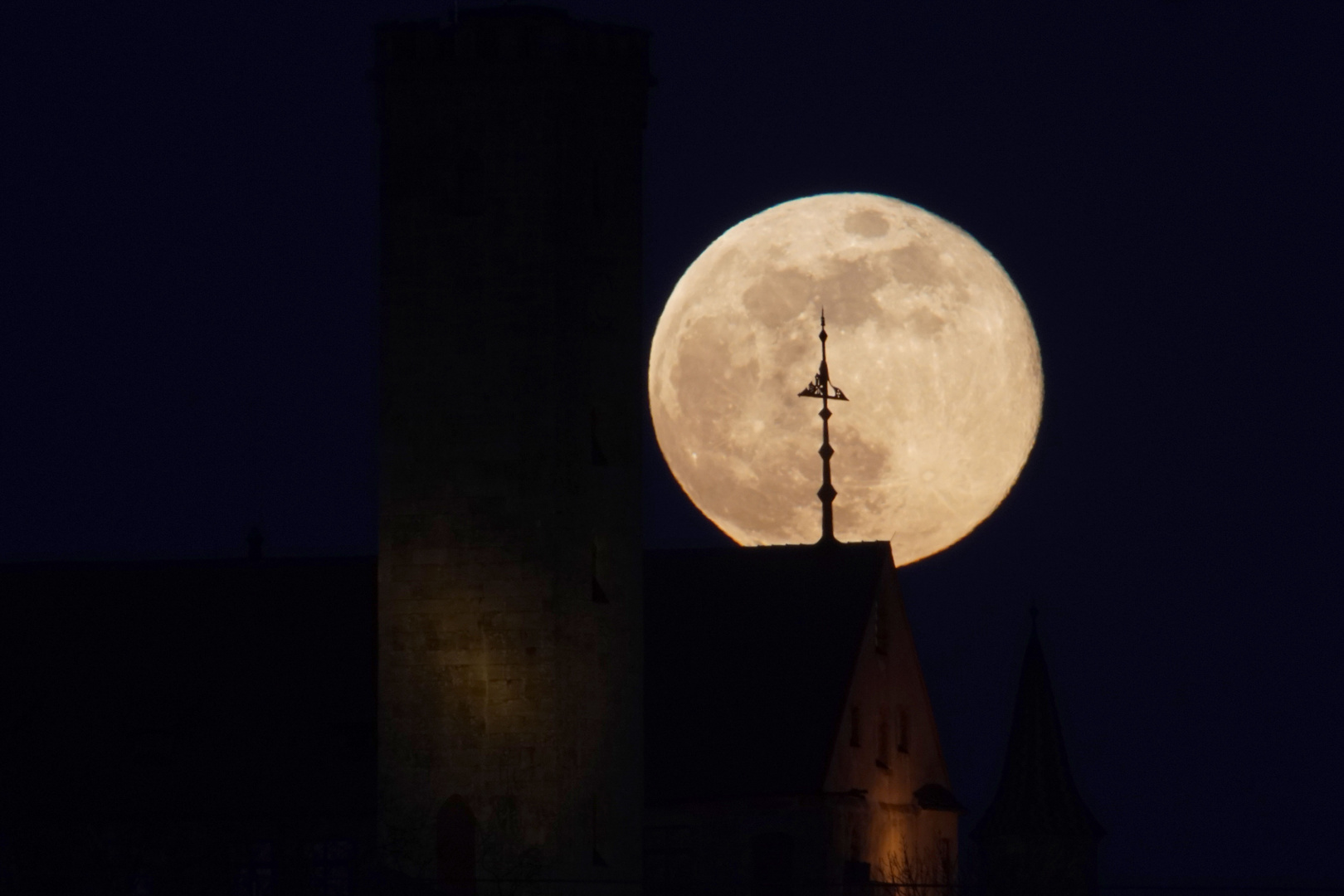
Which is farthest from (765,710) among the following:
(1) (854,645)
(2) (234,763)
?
(2) (234,763)

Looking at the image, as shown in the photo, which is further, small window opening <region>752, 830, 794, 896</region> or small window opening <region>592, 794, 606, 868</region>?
small window opening <region>752, 830, 794, 896</region>

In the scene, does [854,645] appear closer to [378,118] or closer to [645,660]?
[645,660]

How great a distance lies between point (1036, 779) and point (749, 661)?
943cm

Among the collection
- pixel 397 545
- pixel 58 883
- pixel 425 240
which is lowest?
pixel 58 883

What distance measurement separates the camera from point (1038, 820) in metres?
112

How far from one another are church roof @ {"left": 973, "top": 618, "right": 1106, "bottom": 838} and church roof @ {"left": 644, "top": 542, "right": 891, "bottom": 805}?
7093 mm

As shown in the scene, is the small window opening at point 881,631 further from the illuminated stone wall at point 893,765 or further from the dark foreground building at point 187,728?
the dark foreground building at point 187,728

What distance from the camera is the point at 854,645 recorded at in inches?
4183

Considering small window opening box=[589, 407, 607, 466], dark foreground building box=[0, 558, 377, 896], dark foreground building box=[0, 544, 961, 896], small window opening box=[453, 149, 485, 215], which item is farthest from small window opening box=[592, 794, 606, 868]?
small window opening box=[453, 149, 485, 215]

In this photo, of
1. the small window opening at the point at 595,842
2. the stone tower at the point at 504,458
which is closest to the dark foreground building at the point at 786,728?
the small window opening at the point at 595,842

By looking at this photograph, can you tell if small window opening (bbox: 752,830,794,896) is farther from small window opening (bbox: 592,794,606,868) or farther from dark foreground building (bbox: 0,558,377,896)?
dark foreground building (bbox: 0,558,377,896)

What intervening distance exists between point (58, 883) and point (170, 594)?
11.8 metres

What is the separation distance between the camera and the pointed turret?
112 meters

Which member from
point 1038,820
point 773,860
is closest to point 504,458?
point 773,860
